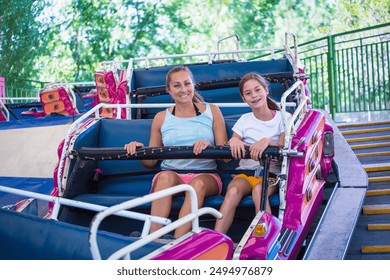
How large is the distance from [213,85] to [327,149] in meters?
0.97

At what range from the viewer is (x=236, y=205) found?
7.59ft

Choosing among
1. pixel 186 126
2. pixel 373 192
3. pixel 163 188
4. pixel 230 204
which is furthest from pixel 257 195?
pixel 373 192

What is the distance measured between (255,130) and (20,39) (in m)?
7.61

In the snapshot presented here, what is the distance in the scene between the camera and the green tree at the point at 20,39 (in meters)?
8.91

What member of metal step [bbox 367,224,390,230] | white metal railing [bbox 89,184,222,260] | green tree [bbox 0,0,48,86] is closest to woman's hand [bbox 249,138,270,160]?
white metal railing [bbox 89,184,222,260]

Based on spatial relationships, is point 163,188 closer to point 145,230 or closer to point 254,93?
point 254,93

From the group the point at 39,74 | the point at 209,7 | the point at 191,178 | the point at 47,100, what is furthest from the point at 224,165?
the point at 209,7

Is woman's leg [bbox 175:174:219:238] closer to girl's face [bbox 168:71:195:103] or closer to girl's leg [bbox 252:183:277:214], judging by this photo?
girl's leg [bbox 252:183:277:214]

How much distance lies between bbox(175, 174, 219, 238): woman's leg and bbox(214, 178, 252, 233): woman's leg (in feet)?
0.34

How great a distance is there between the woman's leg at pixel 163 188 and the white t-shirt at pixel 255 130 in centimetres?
30

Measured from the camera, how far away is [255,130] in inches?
102

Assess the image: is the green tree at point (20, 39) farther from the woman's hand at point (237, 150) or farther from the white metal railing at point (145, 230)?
the white metal railing at point (145, 230)

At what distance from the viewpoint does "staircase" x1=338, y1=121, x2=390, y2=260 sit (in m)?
2.75

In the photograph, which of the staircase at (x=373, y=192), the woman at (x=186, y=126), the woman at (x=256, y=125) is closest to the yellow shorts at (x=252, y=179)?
the woman at (x=256, y=125)
